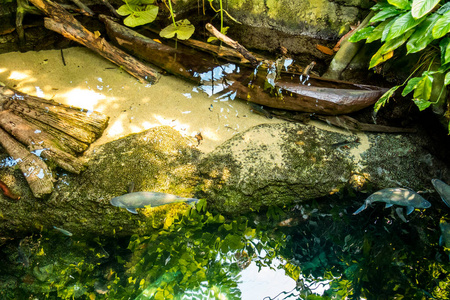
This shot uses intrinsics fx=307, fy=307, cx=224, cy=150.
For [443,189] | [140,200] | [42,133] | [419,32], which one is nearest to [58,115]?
[42,133]

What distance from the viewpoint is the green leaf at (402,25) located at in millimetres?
2520

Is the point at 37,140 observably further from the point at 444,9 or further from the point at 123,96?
the point at 444,9

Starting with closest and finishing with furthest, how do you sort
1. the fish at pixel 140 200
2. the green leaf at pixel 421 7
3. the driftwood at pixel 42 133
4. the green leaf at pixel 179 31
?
the green leaf at pixel 421 7 < the fish at pixel 140 200 < the driftwood at pixel 42 133 < the green leaf at pixel 179 31

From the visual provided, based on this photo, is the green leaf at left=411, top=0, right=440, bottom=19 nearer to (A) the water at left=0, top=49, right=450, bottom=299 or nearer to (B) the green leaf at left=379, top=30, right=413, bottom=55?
(B) the green leaf at left=379, top=30, right=413, bottom=55

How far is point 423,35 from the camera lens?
99.9 inches

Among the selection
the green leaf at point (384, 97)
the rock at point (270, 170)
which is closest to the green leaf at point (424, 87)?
the green leaf at point (384, 97)

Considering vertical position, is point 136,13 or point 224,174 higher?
point 136,13

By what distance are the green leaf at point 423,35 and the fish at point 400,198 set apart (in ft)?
4.16

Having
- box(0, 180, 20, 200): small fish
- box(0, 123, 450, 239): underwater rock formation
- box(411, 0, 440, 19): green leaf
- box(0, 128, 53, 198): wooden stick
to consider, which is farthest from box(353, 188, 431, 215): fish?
box(0, 180, 20, 200): small fish

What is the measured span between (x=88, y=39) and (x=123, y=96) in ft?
2.67

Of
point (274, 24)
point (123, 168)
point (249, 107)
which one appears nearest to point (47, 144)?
point (123, 168)

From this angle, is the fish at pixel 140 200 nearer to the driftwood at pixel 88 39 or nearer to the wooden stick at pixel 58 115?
the wooden stick at pixel 58 115

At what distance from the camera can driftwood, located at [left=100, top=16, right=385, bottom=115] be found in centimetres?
338

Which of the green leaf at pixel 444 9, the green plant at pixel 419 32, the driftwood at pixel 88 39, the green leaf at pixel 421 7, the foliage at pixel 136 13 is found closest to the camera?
the green leaf at pixel 421 7
